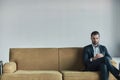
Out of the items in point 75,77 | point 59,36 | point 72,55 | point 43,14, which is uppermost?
point 43,14

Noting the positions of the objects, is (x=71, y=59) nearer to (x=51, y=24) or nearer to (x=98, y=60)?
(x=98, y=60)

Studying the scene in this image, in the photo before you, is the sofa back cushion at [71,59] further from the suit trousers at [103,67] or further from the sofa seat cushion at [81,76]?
the sofa seat cushion at [81,76]

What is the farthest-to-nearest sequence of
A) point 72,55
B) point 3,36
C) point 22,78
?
point 3,36 → point 72,55 → point 22,78

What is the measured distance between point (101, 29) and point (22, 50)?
2271 millimetres

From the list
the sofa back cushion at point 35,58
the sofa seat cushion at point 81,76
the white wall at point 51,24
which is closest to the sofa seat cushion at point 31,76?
the sofa seat cushion at point 81,76

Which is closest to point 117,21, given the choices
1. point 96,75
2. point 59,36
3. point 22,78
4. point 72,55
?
point 59,36

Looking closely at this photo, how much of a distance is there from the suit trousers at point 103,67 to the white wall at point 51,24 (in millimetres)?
1828

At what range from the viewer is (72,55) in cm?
514

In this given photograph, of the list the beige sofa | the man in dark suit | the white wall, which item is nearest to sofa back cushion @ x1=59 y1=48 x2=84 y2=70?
the beige sofa

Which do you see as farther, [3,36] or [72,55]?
[3,36]

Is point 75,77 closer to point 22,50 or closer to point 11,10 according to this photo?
point 22,50

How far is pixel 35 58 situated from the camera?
5109 millimetres

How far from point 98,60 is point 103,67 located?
0.76 feet

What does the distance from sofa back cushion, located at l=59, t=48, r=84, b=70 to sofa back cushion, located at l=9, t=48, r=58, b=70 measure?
0.38ft
